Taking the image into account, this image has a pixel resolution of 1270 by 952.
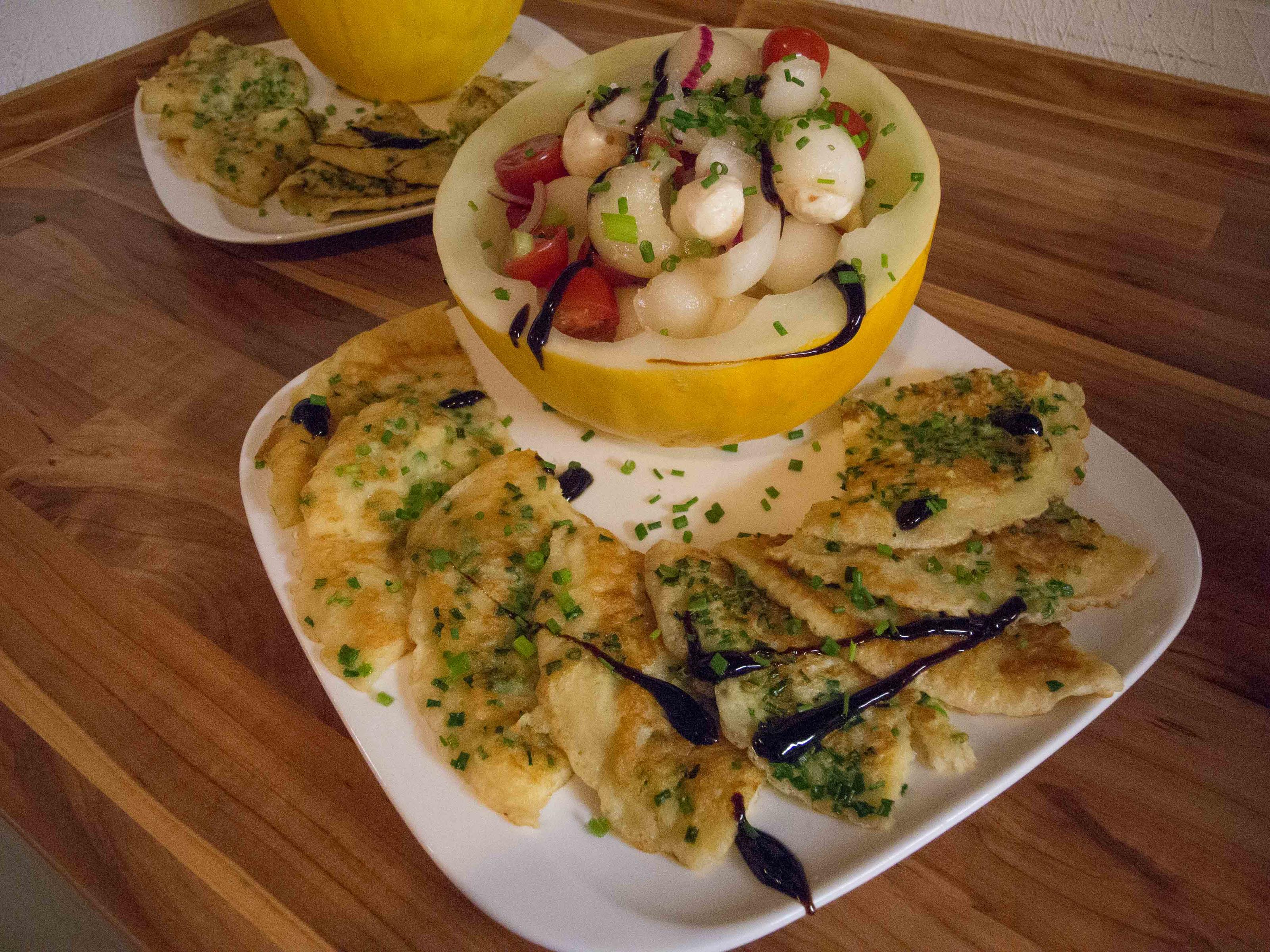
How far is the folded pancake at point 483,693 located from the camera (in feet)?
3.26

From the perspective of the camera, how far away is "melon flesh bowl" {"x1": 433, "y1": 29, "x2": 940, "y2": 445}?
1174 mm

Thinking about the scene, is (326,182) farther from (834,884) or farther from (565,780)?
(834,884)

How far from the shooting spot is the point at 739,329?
1.19 metres

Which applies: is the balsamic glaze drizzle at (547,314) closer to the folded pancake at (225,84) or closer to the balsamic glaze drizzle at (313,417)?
the balsamic glaze drizzle at (313,417)

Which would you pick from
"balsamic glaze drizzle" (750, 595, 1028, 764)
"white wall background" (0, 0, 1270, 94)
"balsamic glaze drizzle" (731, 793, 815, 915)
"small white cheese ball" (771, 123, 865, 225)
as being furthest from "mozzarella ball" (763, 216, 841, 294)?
"white wall background" (0, 0, 1270, 94)

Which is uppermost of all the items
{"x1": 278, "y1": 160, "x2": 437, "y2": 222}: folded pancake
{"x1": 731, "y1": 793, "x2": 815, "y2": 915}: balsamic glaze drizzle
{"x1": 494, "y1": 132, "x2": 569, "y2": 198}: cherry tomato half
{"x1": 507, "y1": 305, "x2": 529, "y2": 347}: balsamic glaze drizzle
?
{"x1": 494, "y1": 132, "x2": 569, "y2": 198}: cherry tomato half

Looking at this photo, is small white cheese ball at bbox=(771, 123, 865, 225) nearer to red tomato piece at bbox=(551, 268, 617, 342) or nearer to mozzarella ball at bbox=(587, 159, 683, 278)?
mozzarella ball at bbox=(587, 159, 683, 278)

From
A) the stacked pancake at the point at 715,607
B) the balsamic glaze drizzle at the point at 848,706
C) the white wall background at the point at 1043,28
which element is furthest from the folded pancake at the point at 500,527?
the white wall background at the point at 1043,28

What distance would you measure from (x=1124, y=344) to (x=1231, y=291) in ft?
0.95

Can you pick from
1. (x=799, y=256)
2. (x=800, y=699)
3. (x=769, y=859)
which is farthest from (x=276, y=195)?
(x=769, y=859)

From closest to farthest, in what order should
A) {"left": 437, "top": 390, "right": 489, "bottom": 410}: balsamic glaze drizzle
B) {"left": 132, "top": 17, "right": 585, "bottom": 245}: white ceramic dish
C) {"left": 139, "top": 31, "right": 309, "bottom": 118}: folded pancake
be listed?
{"left": 437, "top": 390, "right": 489, "bottom": 410}: balsamic glaze drizzle
{"left": 132, "top": 17, "right": 585, "bottom": 245}: white ceramic dish
{"left": 139, "top": 31, "right": 309, "bottom": 118}: folded pancake

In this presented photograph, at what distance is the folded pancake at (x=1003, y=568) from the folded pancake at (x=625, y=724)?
226 mm

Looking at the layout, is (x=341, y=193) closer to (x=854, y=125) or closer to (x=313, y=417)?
(x=313, y=417)

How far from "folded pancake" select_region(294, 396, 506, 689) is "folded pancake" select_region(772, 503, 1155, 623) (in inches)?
20.8
